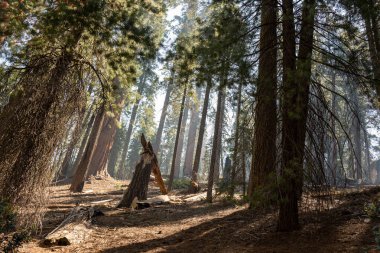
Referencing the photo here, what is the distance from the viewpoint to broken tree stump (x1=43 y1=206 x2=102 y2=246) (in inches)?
209

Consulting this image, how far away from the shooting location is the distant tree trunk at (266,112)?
520 cm

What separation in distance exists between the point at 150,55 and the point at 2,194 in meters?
4.02

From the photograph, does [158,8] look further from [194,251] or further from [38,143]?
[194,251]

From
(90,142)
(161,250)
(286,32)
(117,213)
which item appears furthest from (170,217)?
(90,142)

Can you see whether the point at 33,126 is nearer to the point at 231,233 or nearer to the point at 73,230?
the point at 73,230

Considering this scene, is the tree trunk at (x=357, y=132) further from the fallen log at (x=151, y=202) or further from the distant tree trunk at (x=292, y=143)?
the fallen log at (x=151, y=202)

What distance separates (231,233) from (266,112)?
263 cm

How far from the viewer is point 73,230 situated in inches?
234

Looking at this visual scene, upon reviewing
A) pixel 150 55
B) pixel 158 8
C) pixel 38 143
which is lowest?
pixel 38 143

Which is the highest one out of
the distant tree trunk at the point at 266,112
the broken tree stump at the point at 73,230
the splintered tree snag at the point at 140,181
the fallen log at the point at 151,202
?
the distant tree trunk at the point at 266,112

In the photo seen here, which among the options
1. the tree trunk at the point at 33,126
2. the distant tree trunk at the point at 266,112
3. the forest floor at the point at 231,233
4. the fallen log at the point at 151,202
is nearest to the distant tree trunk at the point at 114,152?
the fallen log at the point at 151,202

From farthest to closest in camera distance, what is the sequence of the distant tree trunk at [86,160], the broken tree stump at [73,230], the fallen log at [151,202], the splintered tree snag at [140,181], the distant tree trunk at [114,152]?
1. the distant tree trunk at [114,152]
2. the distant tree trunk at [86,160]
3. the splintered tree snag at [140,181]
4. the fallen log at [151,202]
5. the broken tree stump at [73,230]

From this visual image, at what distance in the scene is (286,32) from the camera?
521 centimetres

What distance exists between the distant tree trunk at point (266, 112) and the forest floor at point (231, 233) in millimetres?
919
